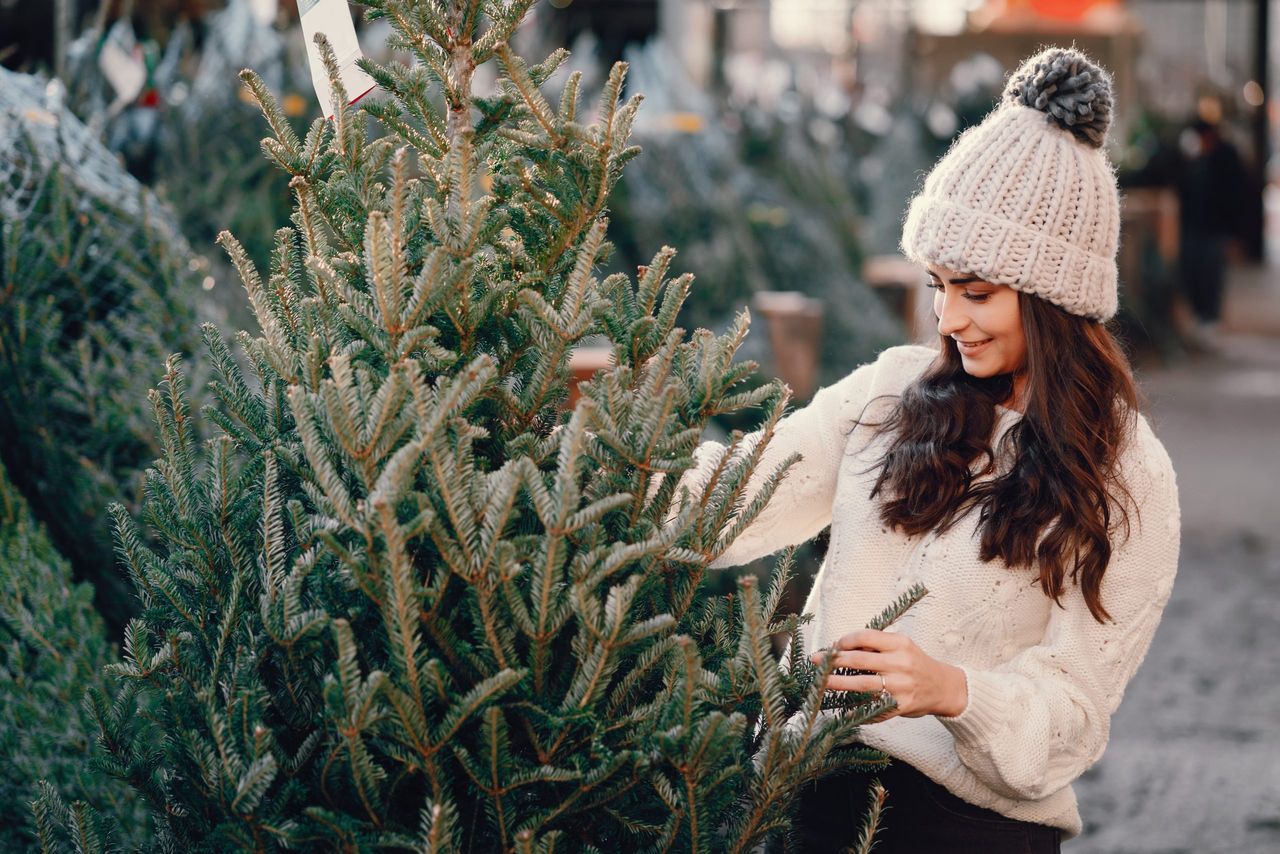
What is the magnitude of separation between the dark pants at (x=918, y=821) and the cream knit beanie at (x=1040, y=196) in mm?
703

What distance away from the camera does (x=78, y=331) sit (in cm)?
303

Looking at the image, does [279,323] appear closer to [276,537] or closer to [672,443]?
[276,537]

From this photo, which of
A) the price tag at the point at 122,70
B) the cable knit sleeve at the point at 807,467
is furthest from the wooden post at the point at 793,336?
the cable knit sleeve at the point at 807,467

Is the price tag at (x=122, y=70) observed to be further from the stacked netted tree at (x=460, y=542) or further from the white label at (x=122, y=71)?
the stacked netted tree at (x=460, y=542)

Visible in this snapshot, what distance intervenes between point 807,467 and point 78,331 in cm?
166

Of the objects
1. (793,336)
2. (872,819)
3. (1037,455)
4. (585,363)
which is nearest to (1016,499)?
(1037,455)

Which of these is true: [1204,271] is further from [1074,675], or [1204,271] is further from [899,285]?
[1074,675]

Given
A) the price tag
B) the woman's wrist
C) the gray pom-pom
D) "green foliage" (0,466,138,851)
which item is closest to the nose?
the gray pom-pom

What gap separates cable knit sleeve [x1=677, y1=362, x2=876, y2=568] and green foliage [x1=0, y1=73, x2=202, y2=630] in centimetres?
131

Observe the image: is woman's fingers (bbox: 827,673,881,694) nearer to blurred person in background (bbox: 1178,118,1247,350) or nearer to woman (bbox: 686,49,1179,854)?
Result: woman (bbox: 686,49,1179,854)

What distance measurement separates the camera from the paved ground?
417cm

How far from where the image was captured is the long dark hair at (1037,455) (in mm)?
1951

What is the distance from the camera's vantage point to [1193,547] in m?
7.25

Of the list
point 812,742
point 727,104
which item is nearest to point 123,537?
point 812,742
